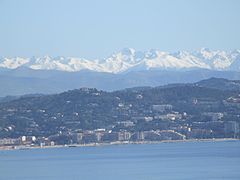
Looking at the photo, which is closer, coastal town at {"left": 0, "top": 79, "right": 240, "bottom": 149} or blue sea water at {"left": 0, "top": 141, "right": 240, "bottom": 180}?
blue sea water at {"left": 0, "top": 141, "right": 240, "bottom": 180}

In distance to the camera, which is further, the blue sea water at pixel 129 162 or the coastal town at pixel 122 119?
the coastal town at pixel 122 119

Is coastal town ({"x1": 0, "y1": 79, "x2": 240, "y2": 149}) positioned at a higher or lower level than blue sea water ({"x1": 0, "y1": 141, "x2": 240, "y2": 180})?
higher

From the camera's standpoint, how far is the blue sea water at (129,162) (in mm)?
56562

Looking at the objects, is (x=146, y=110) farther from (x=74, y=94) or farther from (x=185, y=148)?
(x=185, y=148)

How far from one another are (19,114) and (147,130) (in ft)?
44.3

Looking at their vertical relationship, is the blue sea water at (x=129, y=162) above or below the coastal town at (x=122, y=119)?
below

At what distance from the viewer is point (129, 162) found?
66.8 m

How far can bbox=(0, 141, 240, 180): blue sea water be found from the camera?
2227 inches

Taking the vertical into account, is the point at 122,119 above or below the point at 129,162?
above

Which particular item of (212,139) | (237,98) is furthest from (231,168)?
(237,98)

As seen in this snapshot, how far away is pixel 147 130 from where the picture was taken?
92.4 meters

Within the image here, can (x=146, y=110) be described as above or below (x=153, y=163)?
above

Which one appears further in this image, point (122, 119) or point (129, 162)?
point (122, 119)

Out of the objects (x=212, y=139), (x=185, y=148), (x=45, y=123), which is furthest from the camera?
(x=45, y=123)
